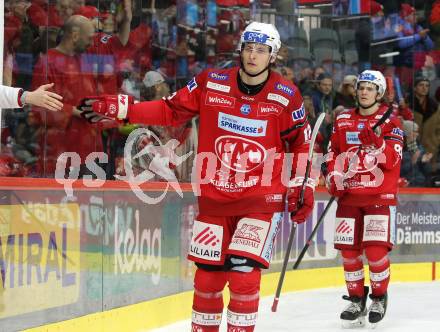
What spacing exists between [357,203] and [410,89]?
4.57 m

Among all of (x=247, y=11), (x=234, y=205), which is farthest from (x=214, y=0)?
(x=234, y=205)

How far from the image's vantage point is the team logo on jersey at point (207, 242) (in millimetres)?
4566

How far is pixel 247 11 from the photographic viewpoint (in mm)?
9180

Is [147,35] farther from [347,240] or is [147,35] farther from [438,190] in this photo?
[438,190]

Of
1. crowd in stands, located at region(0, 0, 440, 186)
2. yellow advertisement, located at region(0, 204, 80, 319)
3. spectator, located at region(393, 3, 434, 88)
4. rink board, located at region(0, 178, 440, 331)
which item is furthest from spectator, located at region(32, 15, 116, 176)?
spectator, located at region(393, 3, 434, 88)

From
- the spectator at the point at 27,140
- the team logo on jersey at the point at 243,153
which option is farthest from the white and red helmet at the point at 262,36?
the spectator at the point at 27,140

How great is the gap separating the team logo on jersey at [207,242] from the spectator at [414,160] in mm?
6056

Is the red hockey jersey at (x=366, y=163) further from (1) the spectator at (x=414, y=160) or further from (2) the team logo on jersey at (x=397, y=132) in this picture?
(1) the spectator at (x=414, y=160)

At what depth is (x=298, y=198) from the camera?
15.5 ft

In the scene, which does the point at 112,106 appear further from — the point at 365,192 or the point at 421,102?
the point at 421,102

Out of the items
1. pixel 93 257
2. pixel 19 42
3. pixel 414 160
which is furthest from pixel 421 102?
pixel 93 257

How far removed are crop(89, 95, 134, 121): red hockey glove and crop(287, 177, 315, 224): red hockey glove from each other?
0.88m

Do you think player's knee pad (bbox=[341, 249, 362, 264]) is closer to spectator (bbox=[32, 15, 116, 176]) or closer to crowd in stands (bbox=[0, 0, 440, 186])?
crowd in stands (bbox=[0, 0, 440, 186])

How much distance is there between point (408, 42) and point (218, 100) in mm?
6885
